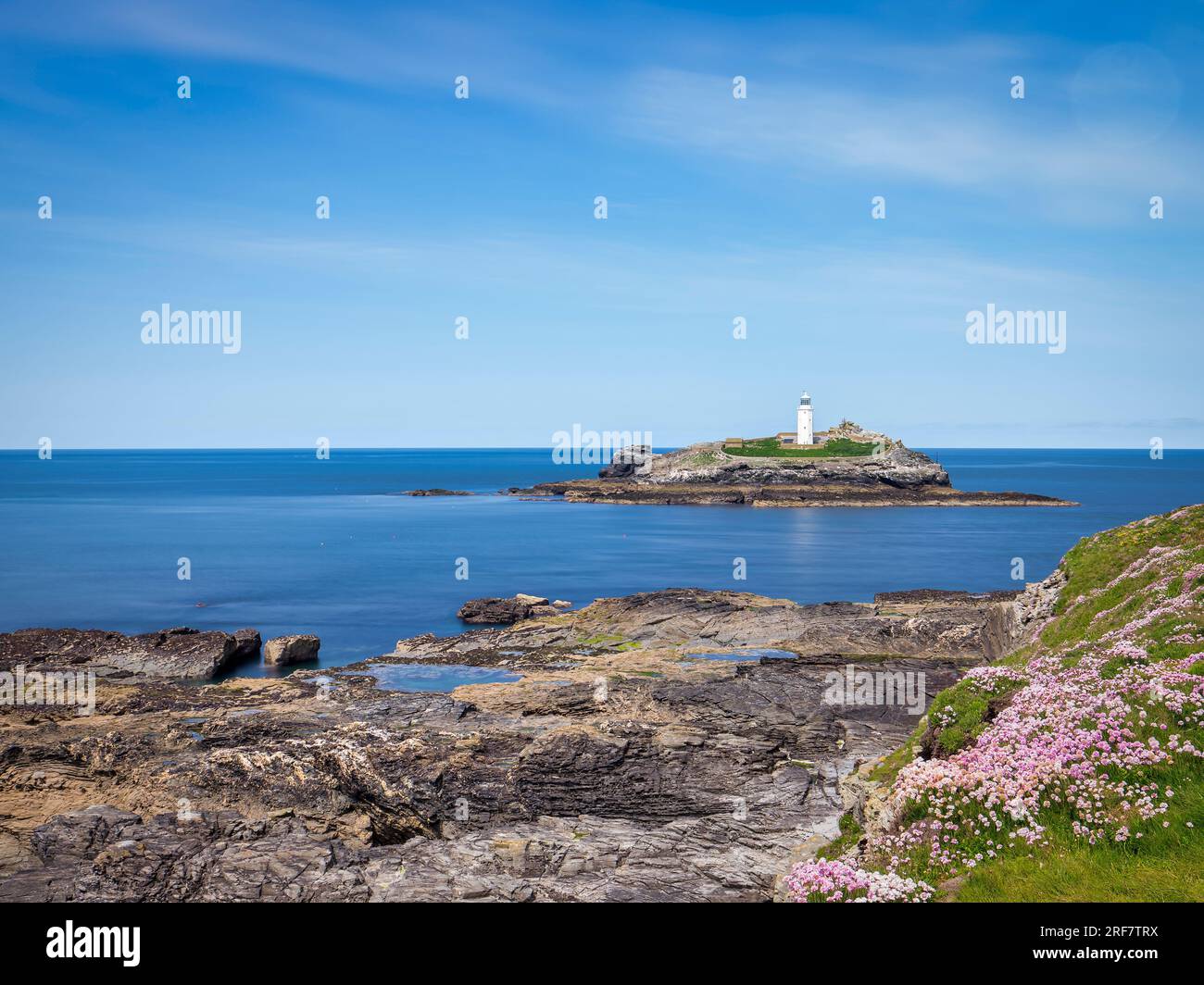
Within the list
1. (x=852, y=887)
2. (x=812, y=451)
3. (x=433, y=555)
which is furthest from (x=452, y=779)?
(x=812, y=451)

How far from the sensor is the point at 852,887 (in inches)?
400

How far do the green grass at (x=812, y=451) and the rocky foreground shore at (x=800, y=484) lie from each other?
2014mm

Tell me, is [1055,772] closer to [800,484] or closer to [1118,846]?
[1118,846]

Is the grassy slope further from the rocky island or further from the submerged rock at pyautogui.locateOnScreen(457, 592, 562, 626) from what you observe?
the rocky island

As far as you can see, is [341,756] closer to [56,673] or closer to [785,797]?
[785,797]

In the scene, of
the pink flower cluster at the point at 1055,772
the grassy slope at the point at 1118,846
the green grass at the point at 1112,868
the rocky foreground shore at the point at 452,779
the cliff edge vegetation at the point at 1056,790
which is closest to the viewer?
the green grass at the point at 1112,868

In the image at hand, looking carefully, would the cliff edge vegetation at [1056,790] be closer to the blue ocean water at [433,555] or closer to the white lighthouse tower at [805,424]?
the blue ocean water at [433,555]

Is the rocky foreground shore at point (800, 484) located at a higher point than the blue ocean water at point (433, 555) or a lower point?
higher

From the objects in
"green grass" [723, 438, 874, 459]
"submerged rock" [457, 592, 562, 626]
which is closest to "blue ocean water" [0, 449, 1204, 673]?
"submerged rock" [457, 592, 562, 626]

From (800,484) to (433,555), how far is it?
8688 cm

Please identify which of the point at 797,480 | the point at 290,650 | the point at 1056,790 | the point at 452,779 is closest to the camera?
the point at 1056,790

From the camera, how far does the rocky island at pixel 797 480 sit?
150m

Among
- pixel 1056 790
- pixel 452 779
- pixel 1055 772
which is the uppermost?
pixel 1055 772

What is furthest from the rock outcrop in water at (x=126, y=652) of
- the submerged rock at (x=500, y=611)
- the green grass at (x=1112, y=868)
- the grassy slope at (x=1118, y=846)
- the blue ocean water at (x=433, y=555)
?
the green grass at (x=1112, y=868)
